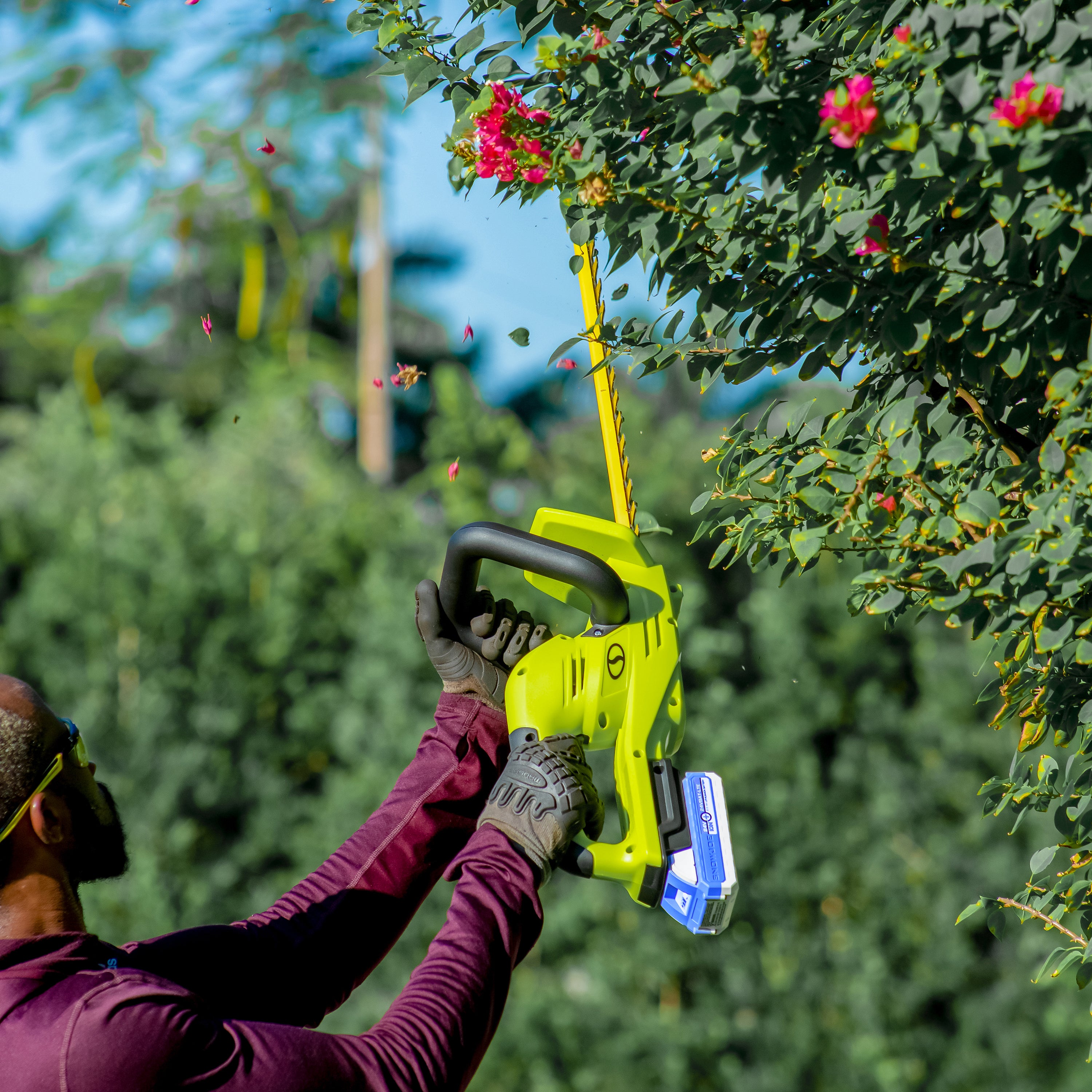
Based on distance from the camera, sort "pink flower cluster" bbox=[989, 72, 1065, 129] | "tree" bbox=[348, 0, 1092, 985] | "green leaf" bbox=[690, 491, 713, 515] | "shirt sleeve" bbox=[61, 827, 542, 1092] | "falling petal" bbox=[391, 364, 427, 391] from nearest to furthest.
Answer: "pink flower cluster" bbox=[989, 72, 1065, 129] < "tree" bbox=[348, 0, 1092, 985] < "shirt sleeve" bbox=[61, 827, 542, 1092] < "green leaf" bbox=[690, 491, 713, 515] < "falling petal" bbox=[391, 364, 427, 391]

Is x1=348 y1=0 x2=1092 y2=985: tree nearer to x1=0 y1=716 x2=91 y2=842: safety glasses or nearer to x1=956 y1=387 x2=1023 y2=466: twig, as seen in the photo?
x1=956 y1=387 x2=1023 y2=466: twig

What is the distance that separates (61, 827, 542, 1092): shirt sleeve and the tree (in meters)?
0.72

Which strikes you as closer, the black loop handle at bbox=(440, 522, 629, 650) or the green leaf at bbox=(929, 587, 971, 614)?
the green leaf at bbox=(929, 587, 971, 614)

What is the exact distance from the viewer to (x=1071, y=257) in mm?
1410

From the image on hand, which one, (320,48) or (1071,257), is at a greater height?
(320,48)

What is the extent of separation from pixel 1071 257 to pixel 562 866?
4.18 feet

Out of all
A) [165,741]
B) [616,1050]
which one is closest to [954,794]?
[616,1050]

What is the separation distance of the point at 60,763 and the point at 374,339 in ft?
45.1

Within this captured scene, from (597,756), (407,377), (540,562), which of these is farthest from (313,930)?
(597,756)

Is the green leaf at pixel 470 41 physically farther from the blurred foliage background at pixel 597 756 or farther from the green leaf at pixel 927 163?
the blurred foliage background at pixel 597 756

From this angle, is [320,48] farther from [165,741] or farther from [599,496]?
[165,741]

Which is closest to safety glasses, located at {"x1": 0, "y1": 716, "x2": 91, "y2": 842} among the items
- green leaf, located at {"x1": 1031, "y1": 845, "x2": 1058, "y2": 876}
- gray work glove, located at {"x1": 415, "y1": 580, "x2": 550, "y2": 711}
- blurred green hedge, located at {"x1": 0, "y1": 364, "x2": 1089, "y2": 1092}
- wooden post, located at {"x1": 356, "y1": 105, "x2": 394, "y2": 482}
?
gray work glove, located at {"x1": 415, "y1": 580, "x2": 550, "y2": 711}

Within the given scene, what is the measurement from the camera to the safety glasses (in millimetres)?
1820

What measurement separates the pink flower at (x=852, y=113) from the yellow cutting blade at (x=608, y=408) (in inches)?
32.8
